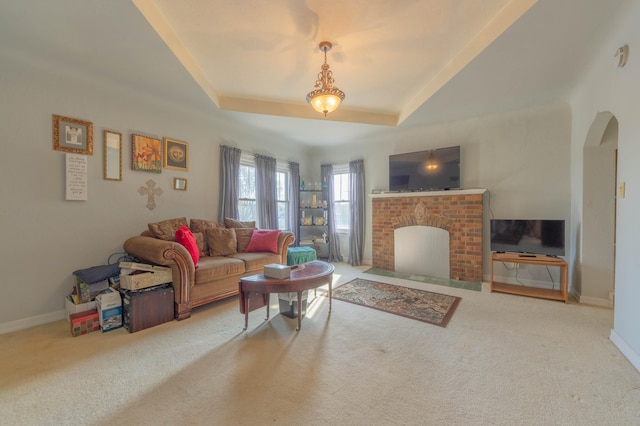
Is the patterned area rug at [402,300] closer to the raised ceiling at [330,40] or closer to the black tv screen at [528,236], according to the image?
the black tv screen at [528,236]

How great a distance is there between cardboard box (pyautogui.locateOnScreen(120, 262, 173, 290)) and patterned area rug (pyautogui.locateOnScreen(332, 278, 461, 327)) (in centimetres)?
196

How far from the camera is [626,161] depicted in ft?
6.62

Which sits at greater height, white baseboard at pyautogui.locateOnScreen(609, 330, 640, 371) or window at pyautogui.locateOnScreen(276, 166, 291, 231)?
window at pyautogui.locateOnScreen(276, 166, 291, 231)

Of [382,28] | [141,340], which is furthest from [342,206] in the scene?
[141,340]

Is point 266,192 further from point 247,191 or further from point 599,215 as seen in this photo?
point 599,215

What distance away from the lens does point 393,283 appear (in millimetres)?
3889

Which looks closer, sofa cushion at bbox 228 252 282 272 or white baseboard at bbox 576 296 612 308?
white baseboard at bbox 576 296 612 308

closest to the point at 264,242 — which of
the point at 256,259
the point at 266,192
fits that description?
the point at 256,259

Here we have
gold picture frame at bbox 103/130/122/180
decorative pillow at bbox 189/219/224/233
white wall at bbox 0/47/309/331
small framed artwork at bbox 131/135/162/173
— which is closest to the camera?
white wall at bbox 0/47/309/331

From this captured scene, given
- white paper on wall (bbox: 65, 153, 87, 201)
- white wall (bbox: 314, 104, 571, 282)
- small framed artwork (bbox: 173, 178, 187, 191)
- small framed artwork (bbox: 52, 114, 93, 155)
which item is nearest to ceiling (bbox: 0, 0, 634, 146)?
white wall (bbox: 314, 104, 571, 282)

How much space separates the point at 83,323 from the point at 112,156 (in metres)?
1.82

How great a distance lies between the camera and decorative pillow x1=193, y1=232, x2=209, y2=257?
11.1 ft

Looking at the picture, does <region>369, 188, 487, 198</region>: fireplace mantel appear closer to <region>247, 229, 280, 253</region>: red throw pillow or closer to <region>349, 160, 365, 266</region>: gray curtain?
<region>349, 160, 365, 266</region>: gray curtain

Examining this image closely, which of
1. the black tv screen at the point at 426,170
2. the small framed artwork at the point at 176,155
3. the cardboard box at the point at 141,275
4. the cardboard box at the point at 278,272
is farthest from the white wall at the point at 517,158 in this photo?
the cardboard box at the point at 141,275
